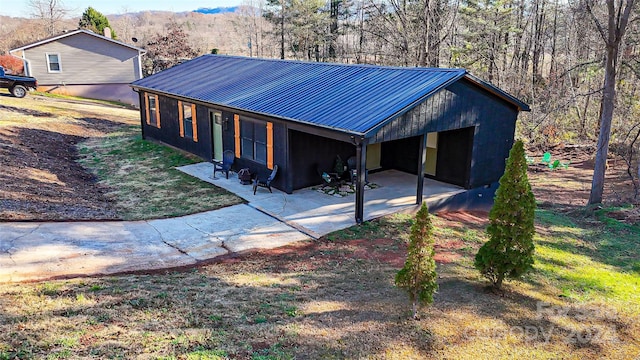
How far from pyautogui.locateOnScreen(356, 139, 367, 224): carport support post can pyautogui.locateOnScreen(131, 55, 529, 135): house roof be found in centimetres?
40

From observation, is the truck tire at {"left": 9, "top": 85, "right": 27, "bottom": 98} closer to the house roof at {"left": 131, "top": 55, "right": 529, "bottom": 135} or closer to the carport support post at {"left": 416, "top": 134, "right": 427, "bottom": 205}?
the house roof at {"left": 131, "top": 55, "right": 529, "bottom": 135}

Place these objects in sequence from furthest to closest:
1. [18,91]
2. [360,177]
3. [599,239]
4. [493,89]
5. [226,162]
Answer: [18,91] → [226,162] → [493,89] → [599,239] → [360,177]

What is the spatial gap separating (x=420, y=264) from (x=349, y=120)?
5.00 meters

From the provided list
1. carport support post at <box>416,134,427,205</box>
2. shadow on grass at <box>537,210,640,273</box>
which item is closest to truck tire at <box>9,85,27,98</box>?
carport support post at <box>416,134,427,205</box>

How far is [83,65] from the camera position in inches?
1161

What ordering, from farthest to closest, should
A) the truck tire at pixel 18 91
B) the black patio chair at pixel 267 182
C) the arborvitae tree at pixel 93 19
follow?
the arborvitae tree at pixel 93 19 < the truck tire at pixel 18 91 < the black patio chair at pixel 267 182

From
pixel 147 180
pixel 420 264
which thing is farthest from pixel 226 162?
pixel 420 264

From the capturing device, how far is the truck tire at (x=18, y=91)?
966 inches

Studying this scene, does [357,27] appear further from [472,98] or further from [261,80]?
[472,98]

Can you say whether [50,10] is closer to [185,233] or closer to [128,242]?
[185,233]

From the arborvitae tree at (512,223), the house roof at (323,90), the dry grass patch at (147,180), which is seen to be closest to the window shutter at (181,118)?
the house roof at (323,90)

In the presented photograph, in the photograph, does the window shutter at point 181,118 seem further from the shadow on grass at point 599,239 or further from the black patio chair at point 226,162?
the shadow on grass at point 599,239

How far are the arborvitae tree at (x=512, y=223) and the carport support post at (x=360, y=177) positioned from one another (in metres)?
3.58

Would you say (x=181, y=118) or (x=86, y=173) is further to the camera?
(x=181, y=118)
